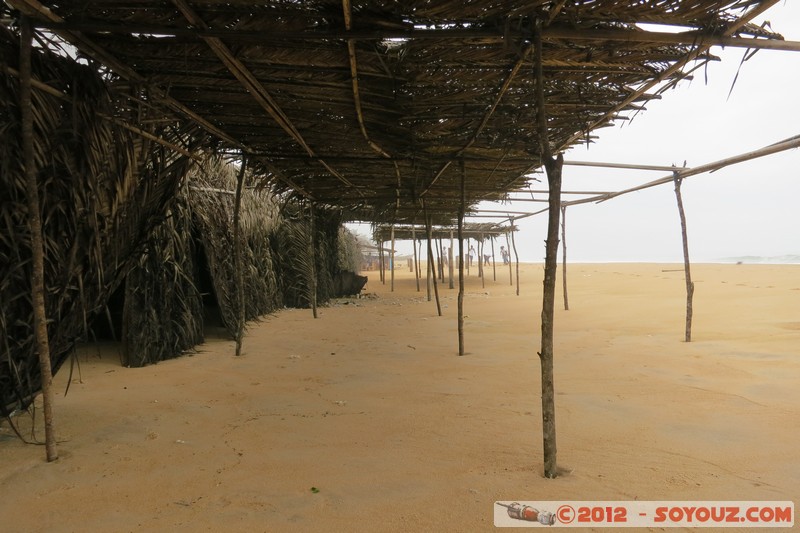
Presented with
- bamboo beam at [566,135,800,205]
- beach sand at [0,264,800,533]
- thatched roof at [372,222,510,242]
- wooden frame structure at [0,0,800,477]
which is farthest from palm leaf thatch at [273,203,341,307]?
bamboo beam at [566,135,800,205]

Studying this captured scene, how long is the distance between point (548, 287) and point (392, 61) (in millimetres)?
2063

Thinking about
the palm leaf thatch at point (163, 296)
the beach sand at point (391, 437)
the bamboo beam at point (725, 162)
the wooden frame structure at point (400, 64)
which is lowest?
the beach sand at point (391, 437)

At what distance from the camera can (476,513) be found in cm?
240

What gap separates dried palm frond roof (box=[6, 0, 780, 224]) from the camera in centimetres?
276

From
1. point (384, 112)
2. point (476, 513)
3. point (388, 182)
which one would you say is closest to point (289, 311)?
point (388, 182)

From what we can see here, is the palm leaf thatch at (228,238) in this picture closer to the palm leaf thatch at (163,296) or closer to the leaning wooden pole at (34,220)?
the palm leaf thatch at (163,296)

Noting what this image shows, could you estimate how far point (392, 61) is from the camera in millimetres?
3518

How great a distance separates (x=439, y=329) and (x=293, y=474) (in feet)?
22.1

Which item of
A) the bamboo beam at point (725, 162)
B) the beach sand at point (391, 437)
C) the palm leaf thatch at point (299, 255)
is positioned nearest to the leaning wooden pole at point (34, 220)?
the beach sand at point (391, 437)

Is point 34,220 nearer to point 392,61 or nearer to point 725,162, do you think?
point 392,61

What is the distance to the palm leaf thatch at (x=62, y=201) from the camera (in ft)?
9.47

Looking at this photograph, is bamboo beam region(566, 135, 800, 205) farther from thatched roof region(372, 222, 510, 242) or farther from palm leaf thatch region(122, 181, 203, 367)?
thatched roof region(372, 222, 510, 242)

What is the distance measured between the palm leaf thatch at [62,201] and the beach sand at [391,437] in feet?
2.51

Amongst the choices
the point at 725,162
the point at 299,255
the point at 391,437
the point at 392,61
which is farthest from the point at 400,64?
the point at 299,255
